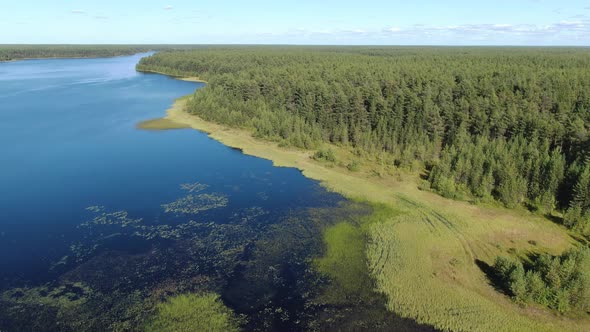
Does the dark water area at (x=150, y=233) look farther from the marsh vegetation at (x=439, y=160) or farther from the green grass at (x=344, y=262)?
the marsh vegetation at (x=439, y=160)

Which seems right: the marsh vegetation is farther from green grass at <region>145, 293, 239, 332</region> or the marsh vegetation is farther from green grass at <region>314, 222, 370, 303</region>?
green grass at <region>145, 293, 239, 332</region>

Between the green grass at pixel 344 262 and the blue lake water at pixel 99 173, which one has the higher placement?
the blue lake water at pixel 99 173

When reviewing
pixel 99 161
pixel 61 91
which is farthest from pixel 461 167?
pixel 61 91

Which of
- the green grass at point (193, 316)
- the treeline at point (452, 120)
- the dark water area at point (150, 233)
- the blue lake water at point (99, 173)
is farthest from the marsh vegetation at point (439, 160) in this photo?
the green grass at point (193, 316)

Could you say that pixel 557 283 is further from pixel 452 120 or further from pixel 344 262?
pixel 452 120

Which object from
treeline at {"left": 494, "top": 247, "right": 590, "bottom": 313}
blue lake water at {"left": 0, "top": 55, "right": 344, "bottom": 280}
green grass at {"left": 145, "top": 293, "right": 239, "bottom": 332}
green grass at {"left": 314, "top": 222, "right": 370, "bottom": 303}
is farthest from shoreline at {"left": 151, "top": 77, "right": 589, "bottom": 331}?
green grass at {"left": 145, "top": 293, "right": 239, "bottom": 332}
